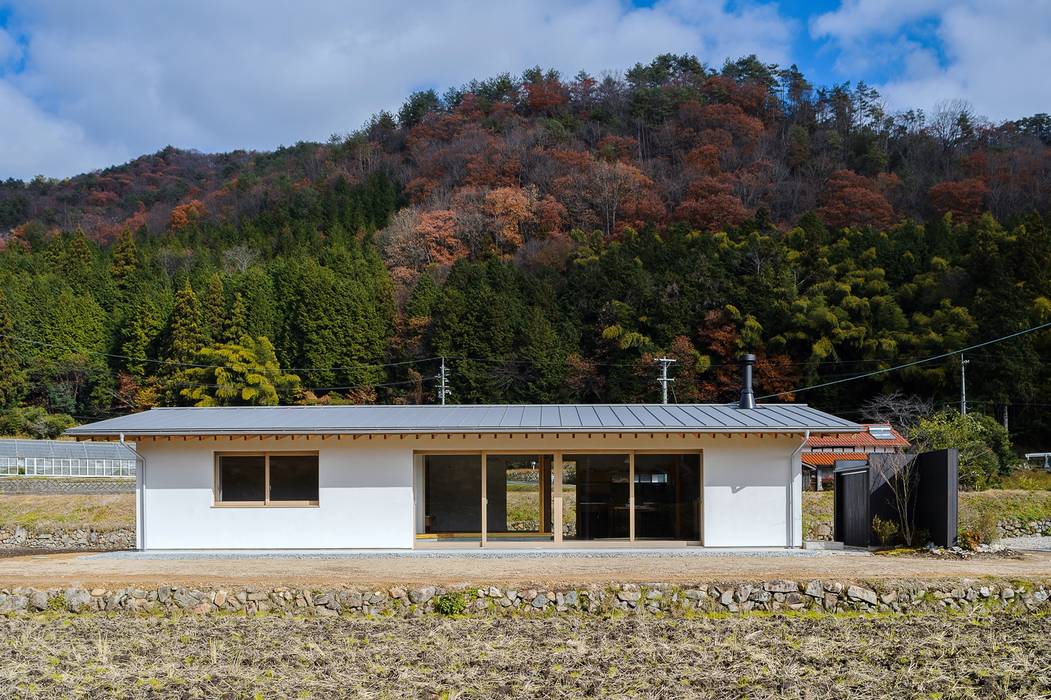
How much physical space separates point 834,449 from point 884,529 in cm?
1655

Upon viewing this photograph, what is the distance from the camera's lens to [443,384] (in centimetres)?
3997

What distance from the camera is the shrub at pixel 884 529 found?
16000 millimetres

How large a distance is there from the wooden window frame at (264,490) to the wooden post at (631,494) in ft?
16.5

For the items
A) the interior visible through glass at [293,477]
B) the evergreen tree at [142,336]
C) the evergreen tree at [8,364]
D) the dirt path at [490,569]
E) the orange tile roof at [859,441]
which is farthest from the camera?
the evergreen tree at [142,336]

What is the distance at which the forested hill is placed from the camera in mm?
41219

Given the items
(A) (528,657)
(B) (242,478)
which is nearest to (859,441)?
(B) (242,478)

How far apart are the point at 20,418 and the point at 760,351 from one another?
31.6m

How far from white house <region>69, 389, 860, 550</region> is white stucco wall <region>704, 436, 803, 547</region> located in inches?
0.6

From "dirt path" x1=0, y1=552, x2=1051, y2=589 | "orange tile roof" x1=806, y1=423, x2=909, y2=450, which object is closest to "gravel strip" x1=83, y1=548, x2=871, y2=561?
"dirt path" x1=0, y1=552, x2=1051, y2=589

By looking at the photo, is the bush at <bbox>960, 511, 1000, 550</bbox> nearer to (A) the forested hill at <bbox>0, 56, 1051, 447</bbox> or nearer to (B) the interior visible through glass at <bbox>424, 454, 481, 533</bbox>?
(B) the interior visible through glass at <bbox>424, 454, 481, 533</bbox>

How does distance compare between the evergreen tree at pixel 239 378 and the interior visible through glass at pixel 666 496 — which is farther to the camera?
the evergreen tree at pixel 239 378

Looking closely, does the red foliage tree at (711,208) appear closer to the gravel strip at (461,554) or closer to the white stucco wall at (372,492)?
the white stucco wall at (372,492)

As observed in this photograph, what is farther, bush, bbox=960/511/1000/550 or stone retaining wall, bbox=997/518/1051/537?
stone retaining wall, bbox=997/518/1051/537

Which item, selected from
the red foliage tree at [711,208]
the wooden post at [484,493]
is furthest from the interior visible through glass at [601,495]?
the red foliage tree at [711,208]
